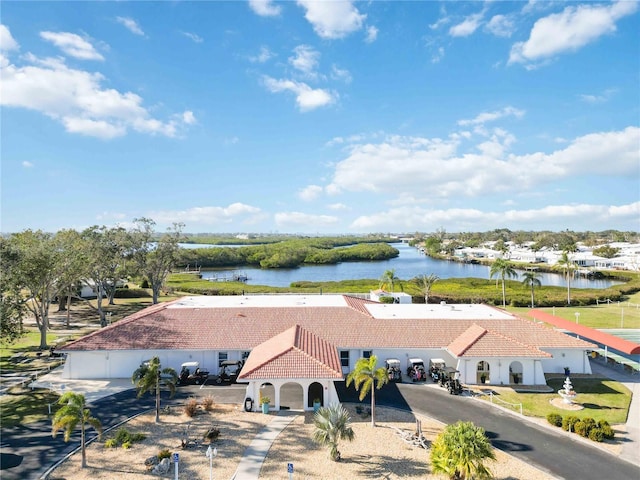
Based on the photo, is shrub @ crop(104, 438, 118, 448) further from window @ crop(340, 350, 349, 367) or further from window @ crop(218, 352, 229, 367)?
window @ crop(340, 350, 349, 367)

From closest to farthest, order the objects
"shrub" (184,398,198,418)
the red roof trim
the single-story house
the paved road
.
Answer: the paved road
"shrub" (184,398,198,418)
the single-story house
the red roof trim

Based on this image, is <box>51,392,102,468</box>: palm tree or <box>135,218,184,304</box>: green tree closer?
<box>51,392,102,468</box>: palm tree

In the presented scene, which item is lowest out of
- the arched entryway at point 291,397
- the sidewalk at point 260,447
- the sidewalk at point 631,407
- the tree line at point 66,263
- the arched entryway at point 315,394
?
the sidewalk at point 631,407

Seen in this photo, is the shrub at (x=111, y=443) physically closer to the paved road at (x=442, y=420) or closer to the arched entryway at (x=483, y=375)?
the paved road at (x=442, y=420)

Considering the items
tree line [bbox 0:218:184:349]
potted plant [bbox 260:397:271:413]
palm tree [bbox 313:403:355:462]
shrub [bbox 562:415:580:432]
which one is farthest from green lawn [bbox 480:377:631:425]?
tree line [bbox 0:218:184:349]

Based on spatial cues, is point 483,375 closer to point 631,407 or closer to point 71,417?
point 631,407

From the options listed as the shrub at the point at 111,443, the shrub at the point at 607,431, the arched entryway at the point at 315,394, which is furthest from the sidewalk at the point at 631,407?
the shrub at the point at 111,443
